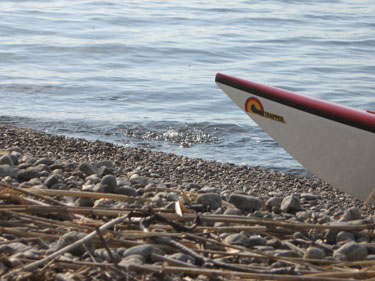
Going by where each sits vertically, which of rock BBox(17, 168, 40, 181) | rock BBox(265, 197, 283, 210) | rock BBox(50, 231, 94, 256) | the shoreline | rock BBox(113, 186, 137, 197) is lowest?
the shoreline

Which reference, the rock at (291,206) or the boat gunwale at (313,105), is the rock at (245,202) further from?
the boat gunwale at (313,105)

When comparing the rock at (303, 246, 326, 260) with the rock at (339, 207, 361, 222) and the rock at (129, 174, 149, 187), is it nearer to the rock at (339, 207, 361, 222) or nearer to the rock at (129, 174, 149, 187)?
the rock at (339, 207, 361, 222)

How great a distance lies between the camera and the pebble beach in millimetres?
2252

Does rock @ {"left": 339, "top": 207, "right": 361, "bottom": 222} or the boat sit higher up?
the boat

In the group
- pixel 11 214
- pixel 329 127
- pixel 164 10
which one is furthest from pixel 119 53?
pixel 11 214

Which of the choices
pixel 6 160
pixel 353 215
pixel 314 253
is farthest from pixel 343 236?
pixel 6 160

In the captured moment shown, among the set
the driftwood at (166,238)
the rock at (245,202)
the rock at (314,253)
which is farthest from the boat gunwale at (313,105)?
the rock at (314,253)

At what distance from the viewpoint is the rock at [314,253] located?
2629mm

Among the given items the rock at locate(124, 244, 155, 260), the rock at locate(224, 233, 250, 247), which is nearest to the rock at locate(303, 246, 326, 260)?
the rock at locate(224, 233, 250, 247)

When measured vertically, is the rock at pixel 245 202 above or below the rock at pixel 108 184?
below

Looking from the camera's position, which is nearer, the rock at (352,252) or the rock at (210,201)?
the rock at (352,252)

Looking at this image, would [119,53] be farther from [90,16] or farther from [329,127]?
[329,127]

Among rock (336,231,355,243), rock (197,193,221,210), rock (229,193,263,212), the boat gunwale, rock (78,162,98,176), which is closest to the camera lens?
rock (336,231,355,243)

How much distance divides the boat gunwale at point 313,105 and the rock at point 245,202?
159 cm
